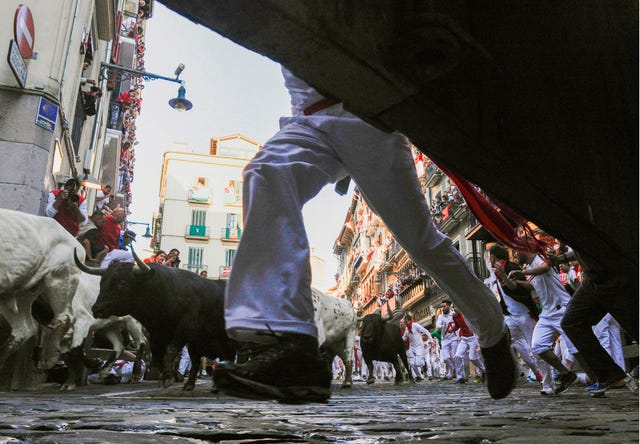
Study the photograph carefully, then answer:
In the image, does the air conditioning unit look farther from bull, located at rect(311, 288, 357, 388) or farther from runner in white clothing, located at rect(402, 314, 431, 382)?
bull, located at rect(311, 288, 357, 388)

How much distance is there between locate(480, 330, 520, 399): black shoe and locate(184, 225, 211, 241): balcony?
2357 inches

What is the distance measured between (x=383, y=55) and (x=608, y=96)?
139 centimetres

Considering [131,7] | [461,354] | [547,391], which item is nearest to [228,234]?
[131,7]

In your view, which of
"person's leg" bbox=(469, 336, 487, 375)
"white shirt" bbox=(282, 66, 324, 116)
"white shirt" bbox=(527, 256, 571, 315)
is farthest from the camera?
"person's leg" bbox=(469, 336, 487, 375)

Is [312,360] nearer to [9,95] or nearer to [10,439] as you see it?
[10,439]

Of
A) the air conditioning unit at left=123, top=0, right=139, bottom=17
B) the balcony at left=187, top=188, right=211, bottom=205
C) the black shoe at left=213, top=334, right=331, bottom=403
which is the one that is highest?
the air conditioning unit at left=123, top=0, right=139, bottom=17

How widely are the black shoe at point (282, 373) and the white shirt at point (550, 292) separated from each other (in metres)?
6.46

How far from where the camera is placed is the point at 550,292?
8086 mm

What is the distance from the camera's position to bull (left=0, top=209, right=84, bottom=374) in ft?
20.5

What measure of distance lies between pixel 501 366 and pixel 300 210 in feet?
4.26

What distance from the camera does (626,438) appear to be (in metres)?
1.75

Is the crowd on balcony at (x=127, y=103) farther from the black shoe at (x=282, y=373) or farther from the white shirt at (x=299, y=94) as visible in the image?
the black shoe at (x=282, y=373)

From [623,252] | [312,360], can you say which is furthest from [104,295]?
[623,252]

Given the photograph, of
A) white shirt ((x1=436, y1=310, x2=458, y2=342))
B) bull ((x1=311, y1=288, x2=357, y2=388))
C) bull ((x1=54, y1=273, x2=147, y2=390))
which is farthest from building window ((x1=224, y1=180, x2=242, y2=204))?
bull ((x1=54, y1=273, x2=147, y2=390))
